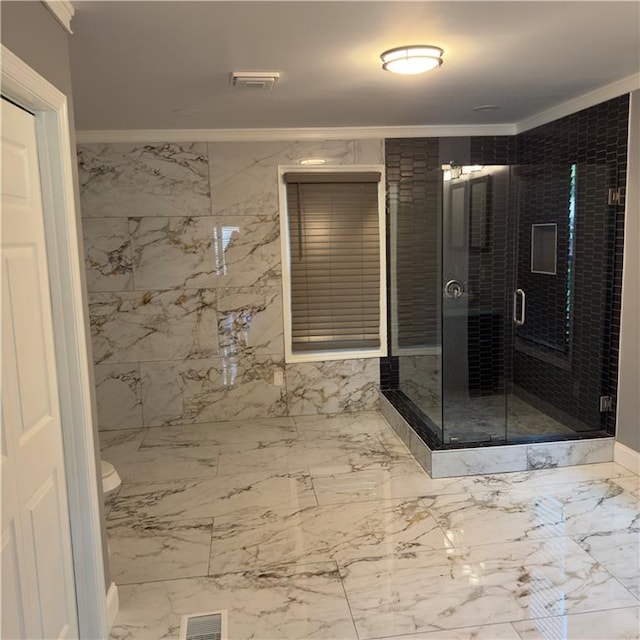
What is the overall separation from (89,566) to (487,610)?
1.50 metres

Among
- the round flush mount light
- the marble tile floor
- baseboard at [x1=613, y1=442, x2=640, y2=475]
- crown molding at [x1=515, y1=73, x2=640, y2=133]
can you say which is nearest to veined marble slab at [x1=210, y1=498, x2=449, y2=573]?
the marble tile floor

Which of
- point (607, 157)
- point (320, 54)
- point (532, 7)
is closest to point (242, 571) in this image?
point (320, 54)

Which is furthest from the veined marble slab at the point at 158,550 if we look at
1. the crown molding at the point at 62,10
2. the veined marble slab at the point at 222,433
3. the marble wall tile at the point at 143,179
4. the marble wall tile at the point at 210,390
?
the marble wall tile at the point at 143,179

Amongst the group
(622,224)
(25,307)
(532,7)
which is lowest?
(25,307)

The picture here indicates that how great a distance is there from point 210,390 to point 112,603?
7.72 ft

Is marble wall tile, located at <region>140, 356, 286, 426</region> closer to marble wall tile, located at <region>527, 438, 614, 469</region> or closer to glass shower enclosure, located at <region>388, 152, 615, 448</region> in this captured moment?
glass shower enclosure, located at <region>388, 152, 615, 448</region>

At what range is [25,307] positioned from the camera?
1611mm

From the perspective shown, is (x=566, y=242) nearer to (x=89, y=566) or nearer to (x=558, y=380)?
(x=558, y=380)

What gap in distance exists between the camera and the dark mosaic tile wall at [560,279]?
3355mm

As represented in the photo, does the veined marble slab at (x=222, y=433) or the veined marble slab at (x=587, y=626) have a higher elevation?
the veined marble slab at (x=222, y=433)

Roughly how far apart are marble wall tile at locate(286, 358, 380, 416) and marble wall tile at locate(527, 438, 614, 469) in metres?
1.55

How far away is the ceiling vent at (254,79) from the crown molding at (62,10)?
0.93 metres

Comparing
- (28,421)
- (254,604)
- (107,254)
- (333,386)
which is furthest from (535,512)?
(107,254)

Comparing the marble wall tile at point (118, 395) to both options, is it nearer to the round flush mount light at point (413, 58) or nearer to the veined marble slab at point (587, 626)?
the round flush mount light at point (413, 58)
